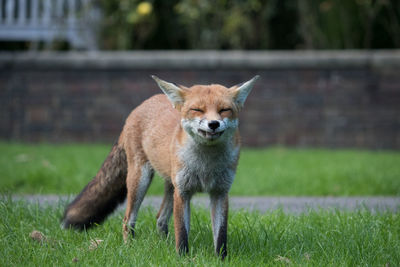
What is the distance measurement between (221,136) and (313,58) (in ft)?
24.8

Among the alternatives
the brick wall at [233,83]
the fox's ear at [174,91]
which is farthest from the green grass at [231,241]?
the brick wall at [233,83]

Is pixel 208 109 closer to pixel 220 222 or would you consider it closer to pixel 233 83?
pixel 220 222

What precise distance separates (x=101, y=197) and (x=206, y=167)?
132 centimetres

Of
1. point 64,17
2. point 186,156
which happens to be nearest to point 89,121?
point 64,17

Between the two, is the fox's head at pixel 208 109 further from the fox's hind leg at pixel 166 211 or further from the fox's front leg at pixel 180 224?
the fox's hind leg at pixel 166 211

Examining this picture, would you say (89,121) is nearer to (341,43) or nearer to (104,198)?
(341,43)

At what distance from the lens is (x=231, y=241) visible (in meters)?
4.57

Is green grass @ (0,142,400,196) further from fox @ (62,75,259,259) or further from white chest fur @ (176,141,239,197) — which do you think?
white chest fur @ (176,141,239,197)

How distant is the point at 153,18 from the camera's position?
12977 mm

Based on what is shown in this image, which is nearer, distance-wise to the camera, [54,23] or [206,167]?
[206,167]

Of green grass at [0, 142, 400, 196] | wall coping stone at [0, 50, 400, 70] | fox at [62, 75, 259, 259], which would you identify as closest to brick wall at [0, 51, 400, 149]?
wall coping stone at [0, 50, 400, 70]

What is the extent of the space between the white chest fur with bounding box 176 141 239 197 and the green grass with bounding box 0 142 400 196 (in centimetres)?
329

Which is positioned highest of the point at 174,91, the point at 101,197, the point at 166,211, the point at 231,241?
the point at 174,91

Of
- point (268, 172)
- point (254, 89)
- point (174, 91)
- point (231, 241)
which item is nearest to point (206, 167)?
point (174, 91)
